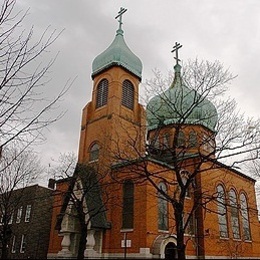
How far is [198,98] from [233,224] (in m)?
19.0

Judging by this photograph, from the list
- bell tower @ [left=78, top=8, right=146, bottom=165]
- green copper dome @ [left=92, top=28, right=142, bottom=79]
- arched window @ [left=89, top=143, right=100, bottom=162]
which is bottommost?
arched window @ [left=89, top=143, right=100, bottom=162]

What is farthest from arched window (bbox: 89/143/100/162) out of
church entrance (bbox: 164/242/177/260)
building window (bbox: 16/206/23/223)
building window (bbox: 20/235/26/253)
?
building window (bbox: 20/235/26/253)

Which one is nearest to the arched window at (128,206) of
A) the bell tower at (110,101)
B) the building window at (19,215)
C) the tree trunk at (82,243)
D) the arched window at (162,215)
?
the arched window at (162,215)

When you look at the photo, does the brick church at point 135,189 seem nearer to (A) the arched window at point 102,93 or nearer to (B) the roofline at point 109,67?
(B) the roofline at point 109,67

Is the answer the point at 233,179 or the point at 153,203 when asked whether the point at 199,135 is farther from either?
the point at 233,179

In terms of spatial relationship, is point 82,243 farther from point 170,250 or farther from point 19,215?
point 19,215

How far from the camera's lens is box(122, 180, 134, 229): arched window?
2261 cm

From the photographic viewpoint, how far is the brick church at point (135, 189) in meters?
17.6

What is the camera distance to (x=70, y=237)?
79.4 feet

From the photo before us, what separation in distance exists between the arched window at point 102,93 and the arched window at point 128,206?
8738mm

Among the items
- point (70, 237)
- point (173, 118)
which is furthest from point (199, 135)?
point (70, 237)

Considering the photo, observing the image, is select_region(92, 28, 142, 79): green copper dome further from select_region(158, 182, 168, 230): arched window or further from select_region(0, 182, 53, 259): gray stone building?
select_region(0, 182, 53, 259): gray stone building

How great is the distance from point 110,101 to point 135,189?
28.5 feet

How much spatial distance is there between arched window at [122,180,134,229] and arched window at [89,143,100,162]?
4.61 m
